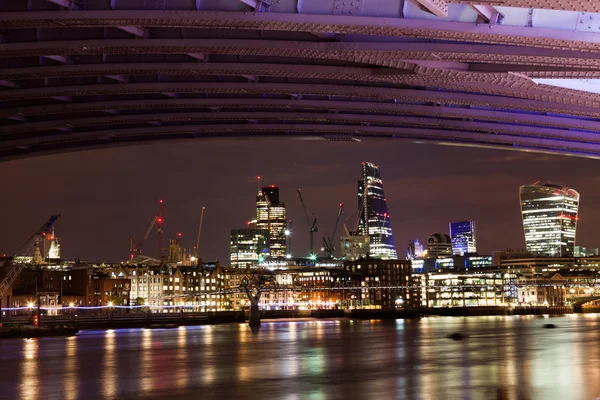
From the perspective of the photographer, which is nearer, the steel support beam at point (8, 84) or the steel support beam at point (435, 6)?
the steel support beam at point (435, 6)

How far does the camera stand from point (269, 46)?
2203 centimetres

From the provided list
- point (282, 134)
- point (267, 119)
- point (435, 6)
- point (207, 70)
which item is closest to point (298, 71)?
point (207, 70)

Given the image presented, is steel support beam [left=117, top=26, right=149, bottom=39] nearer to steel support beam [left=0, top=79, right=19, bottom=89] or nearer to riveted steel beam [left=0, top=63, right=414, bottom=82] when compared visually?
riveted steel beam [left=0, top=63, right=414, bottom=82]

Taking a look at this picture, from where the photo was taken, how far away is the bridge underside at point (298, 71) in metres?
18.6

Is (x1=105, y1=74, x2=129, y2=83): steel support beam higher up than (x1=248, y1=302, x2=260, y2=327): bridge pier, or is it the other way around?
(x1=105, y1=74, x2=129, y2=83): steel support beam

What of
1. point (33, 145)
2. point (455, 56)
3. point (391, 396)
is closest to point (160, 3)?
point (455, 56)

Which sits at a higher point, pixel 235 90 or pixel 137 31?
pixel 137 31

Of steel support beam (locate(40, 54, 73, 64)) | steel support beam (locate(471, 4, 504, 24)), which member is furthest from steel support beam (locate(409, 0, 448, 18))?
steel support beam (locate(40, 54, 73, 64))

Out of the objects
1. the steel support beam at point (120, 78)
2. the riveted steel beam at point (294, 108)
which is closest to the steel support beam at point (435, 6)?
the steel support beam at point (120, 78)

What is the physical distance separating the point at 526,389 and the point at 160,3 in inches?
605

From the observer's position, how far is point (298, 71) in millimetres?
25453

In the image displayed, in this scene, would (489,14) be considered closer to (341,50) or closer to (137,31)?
(341,50)

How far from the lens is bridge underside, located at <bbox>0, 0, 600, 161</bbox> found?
18625 millimetres

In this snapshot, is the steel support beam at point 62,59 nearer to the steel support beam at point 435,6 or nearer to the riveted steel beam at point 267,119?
the riveted steel beam at point 267,119
